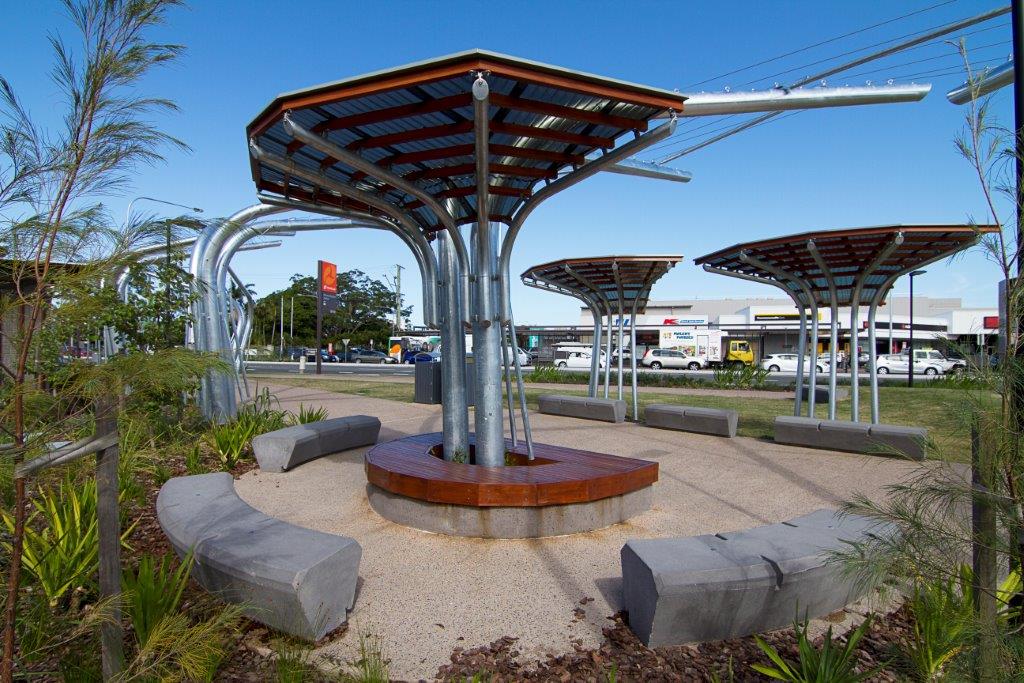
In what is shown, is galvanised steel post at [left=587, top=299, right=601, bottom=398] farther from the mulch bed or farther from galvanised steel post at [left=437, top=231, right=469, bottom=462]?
the mulch bed

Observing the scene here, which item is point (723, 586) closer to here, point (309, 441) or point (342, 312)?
point (309, 441)

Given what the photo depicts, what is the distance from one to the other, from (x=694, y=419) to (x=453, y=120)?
25.4ft

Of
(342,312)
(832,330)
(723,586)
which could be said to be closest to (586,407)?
(832,330)

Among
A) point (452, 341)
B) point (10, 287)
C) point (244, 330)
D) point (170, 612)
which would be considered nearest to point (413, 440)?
point (452, 341)

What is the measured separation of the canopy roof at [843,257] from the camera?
30.0 ft

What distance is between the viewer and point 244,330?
14562 mm

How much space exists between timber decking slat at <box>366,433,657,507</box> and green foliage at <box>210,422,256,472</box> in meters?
2.39

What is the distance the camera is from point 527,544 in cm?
505

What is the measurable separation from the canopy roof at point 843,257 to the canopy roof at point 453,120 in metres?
5.42

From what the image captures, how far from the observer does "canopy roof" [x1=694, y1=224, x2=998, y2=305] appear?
30.0ft

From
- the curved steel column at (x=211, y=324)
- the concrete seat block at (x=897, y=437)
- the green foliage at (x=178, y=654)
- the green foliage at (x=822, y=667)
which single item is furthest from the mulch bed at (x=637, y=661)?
the curved steel column at (x=211, y=324)

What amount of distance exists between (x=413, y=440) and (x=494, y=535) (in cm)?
269

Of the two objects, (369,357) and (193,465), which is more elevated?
(193,465)

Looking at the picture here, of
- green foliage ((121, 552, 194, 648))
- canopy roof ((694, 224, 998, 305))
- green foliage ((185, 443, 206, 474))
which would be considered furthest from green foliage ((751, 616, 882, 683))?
canopy roof ((694, 224, 998, 305))
